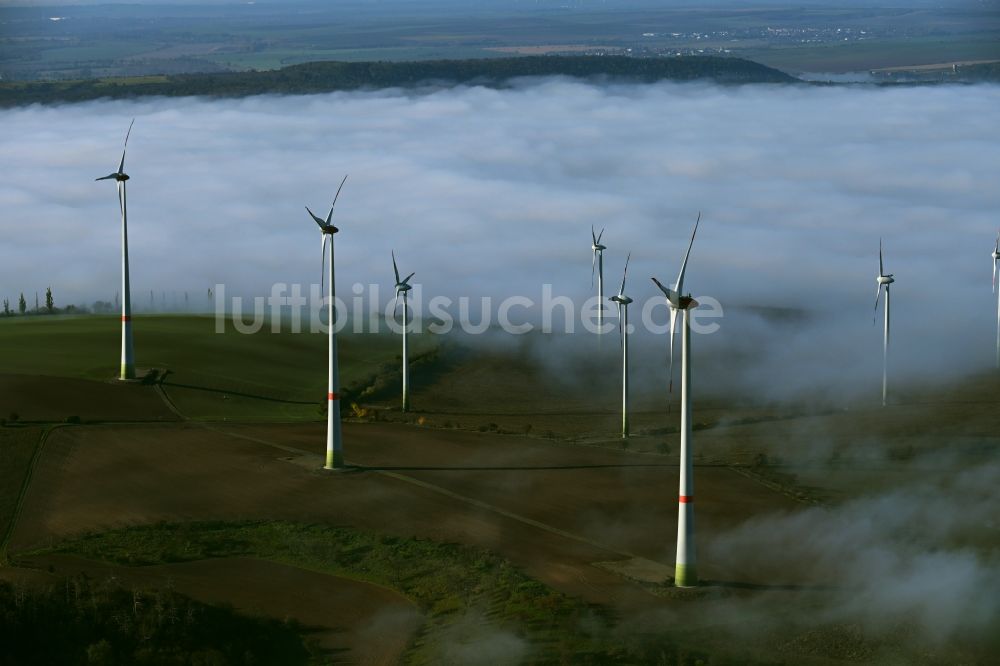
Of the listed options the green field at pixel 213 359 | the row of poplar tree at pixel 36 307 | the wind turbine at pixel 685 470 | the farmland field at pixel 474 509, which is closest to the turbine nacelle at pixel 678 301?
the wind turbine at pixel 685 470

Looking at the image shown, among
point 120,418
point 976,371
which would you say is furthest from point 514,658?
point 976,371

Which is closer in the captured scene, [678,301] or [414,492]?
[678,301]

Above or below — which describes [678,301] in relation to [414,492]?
above

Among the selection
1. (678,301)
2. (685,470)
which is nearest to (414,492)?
(685,470)

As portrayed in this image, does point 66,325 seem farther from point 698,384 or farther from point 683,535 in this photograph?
point 683,535

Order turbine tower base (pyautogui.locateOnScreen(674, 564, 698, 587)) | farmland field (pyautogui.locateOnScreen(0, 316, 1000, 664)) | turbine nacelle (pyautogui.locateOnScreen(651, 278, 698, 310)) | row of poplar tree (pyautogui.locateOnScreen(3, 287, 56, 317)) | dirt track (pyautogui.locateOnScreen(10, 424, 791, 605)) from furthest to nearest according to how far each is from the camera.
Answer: row of poplar tree (pyautogui.locateOnScreen(3, 287, 56, 317)) < dirt track (pyautogui.locateOnScreen(10, 424, 791, 605)) < turbine tower base (pyautogui.locateOnScreen(674, 564, 698, 587)) < turbine nacelle (pyautogui.locateOnScreen(651, 278, 698, 310)) < farmland field (pyautogui.locateOnScreen(0, 316, 1000, 664))

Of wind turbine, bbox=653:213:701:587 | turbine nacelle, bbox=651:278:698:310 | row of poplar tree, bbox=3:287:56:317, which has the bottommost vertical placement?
row of poplar tree, bbox=3:287:56:317

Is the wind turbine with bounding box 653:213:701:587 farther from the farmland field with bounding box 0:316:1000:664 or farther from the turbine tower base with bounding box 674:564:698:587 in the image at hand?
the farmland field with bounding box 0:316:1000:664

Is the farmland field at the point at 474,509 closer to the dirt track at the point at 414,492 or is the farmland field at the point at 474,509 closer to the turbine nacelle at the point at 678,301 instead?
the dirt track at the point at 414,492

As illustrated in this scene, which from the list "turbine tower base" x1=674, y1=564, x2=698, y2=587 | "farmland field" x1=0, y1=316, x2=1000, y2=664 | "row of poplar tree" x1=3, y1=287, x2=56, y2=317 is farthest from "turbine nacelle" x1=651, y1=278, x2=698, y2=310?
"row of poplar tree" x1=3, y1=287, x2=56, y2=317

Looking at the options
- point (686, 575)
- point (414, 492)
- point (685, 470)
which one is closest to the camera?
point (685, 470)

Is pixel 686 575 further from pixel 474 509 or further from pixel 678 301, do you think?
pixel 474 509

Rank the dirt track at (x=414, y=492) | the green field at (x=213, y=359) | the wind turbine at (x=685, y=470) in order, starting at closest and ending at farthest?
the wind turbine at (x=685, y=470)
the dirt track at (x=414, y=492)
the green field at (x=213, y=359)
